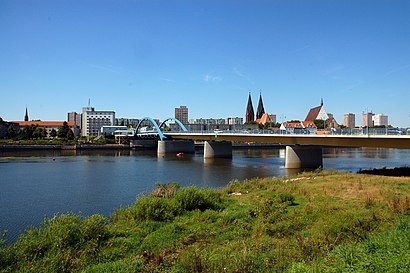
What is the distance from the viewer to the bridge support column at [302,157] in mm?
48875

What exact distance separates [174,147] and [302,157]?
44.7m

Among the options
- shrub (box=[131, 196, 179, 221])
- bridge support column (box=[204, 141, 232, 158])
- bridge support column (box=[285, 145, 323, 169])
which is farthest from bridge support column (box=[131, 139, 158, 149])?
shrub (box=[131, 196, 179, 221])

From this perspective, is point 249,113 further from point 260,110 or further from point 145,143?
point 145,143

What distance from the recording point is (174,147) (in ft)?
289

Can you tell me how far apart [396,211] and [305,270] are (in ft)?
32.2

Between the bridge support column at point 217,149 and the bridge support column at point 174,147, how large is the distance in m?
17.7

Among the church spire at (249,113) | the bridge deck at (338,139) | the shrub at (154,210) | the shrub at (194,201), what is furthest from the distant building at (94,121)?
the shrub at (154,210)

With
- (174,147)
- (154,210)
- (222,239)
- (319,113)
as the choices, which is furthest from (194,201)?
(319,113)

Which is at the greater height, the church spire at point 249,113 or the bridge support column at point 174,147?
the church spire at point 249,113

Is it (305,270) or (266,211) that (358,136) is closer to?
(266,211)

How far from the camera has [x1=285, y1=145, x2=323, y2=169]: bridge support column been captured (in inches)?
1924

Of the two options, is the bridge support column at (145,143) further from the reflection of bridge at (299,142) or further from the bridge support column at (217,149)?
the bridge support column at (217,149)

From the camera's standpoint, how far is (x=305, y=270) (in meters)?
7.35

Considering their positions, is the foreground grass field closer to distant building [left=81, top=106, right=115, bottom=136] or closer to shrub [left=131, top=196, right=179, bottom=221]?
shrub [left=131, top=196, right=179, bottom=221]
